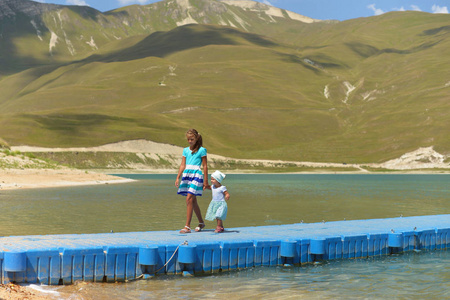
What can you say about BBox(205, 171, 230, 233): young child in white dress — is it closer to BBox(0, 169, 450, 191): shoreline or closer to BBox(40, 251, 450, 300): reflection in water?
BBox(40, 251, 450, 300): reflection in water

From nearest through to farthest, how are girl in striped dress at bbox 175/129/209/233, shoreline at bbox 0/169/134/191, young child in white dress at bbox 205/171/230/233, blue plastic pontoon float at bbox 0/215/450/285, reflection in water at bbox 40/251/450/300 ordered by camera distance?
reflection in water at bbox 40/251/450/300
blue plastic pontoon float at bbox 0/215/450/285
girl in striped dress at bbox 175/129/209/233
young child in white dress at bbox 205/171/230/233
shoreline at bbox 0/169/134/191

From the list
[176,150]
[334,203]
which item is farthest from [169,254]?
[176,150]

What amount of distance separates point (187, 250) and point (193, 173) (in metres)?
2.97

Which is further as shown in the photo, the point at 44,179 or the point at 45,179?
the point at 45,179

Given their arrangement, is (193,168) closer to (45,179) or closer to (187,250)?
(187,250)

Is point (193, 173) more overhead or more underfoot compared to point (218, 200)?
more overhead

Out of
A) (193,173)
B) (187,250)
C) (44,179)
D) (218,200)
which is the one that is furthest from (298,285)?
(44,179)

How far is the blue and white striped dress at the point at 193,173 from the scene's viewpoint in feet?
62.7

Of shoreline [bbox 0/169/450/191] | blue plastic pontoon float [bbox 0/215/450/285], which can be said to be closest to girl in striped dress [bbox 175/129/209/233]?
blue plastic pontoon float [bbox 0/215/450/285]

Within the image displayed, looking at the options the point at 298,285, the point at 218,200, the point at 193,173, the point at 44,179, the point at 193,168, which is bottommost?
the point at 298,285

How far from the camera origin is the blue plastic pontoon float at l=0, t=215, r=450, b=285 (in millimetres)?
15633

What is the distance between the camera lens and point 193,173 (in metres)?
19.2

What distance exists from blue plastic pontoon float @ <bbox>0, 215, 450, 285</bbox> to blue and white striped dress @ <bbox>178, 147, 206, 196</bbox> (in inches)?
66.8

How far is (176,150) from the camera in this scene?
561 ft
